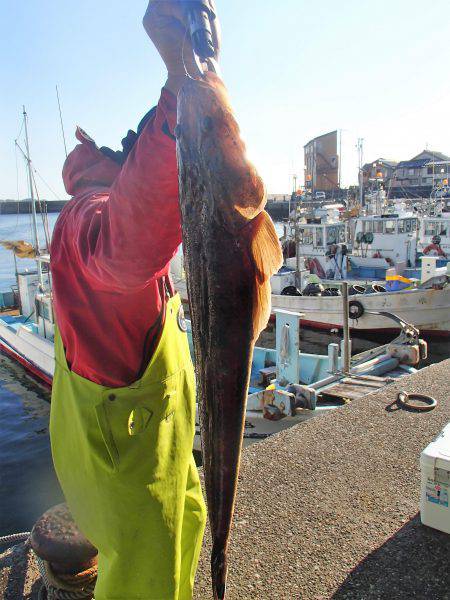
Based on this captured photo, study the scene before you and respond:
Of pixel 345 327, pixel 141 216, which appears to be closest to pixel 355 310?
pixel 345 327

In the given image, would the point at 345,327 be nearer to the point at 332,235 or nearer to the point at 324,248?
the point at 324,248

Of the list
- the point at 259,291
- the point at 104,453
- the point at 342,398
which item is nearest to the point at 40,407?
the point at 342,398

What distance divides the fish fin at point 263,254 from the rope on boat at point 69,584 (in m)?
2.12

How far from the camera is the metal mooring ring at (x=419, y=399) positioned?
508 centimetres

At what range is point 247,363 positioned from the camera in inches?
53.1

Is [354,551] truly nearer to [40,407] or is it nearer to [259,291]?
[259,291]

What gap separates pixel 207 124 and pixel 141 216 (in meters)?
0.27

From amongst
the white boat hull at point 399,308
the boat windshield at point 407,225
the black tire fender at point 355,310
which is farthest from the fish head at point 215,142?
the boat windshield at point 407,225

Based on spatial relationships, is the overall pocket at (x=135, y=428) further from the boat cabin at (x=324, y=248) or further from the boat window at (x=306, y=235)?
the boat window at (x=306, y=235)

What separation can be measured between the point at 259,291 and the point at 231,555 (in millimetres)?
2509

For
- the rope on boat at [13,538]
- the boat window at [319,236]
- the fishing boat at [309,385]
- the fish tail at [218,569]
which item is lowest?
the fishing boat at [309,385]

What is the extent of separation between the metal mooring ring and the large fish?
4121 mm

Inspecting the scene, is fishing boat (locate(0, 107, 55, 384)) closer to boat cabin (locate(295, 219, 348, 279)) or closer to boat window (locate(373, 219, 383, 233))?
boat cabin (locate(295, 219, 348, 279))

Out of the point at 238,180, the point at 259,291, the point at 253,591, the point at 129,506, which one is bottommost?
the point at 253,591
